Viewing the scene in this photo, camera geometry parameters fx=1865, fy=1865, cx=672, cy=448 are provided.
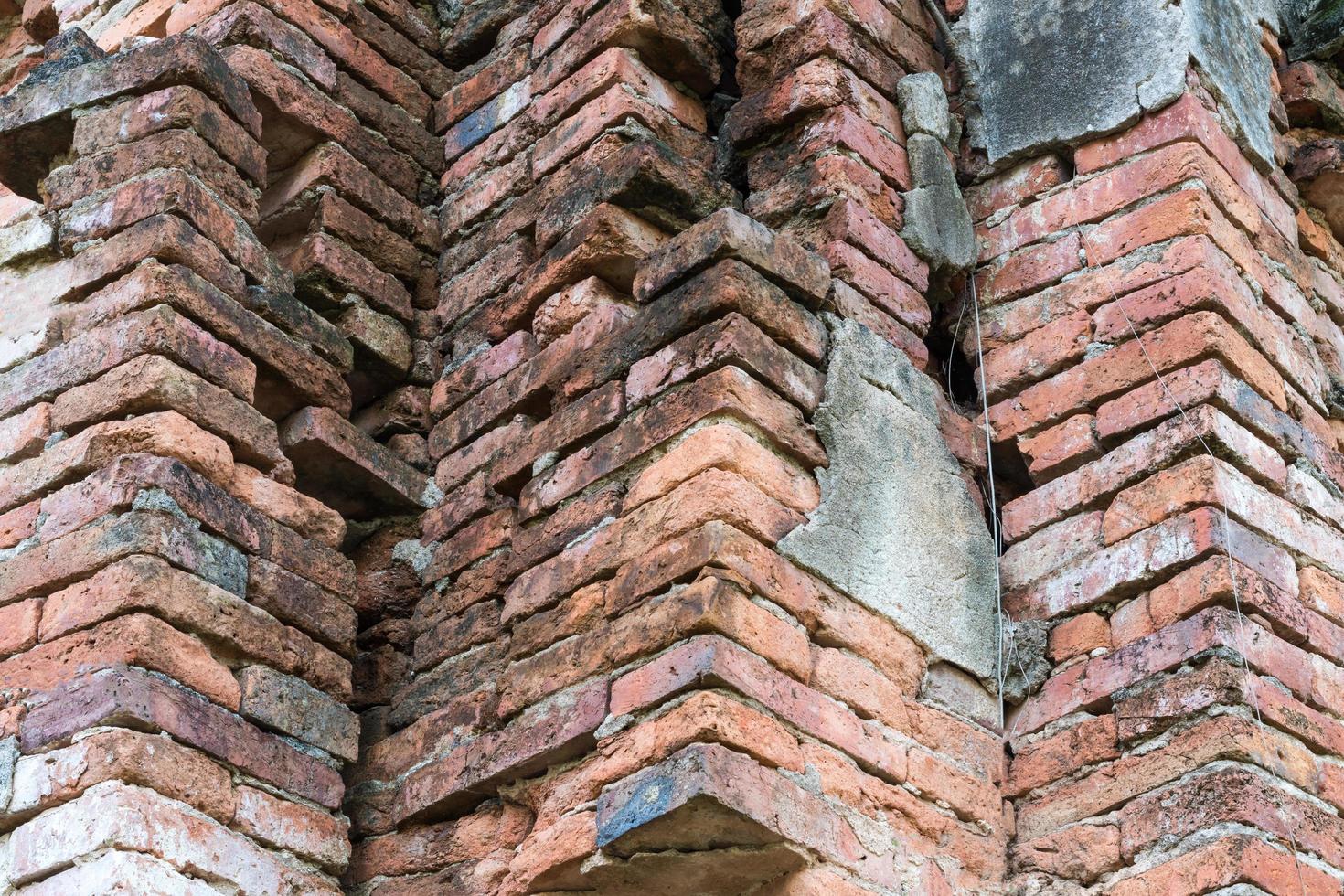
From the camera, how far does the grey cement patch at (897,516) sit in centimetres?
411

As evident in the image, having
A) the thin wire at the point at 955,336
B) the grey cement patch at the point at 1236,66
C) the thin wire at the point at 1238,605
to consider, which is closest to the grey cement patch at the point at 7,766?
the thin wire at the point at 955,336

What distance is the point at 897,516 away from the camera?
14.0ft

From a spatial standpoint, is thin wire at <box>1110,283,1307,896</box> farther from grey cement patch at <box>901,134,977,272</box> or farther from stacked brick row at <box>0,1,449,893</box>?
stacked brick row at <box>0,1,449,893</box>

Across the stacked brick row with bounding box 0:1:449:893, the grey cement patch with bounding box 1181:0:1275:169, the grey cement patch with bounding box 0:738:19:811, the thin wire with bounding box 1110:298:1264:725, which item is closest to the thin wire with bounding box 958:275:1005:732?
the thin wire with bounding box 1110:298:1264:725

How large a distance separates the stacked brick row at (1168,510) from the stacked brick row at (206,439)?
159 cm

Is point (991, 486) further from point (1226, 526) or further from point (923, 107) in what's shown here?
point (923, 107)

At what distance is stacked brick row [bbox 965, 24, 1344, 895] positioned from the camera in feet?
12.7

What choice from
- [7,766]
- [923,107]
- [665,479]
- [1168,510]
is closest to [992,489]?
[1168,510]

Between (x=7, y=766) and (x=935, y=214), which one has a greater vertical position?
(x=935, y=214)

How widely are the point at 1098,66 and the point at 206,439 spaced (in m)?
2.45

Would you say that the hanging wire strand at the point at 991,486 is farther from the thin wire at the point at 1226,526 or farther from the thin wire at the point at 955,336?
the thin wire at the point at 1226,526

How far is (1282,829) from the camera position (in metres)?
3.76

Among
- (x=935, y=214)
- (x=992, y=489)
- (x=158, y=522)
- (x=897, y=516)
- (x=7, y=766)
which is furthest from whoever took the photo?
(x=935, y=214)

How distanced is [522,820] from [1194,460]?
169cm
